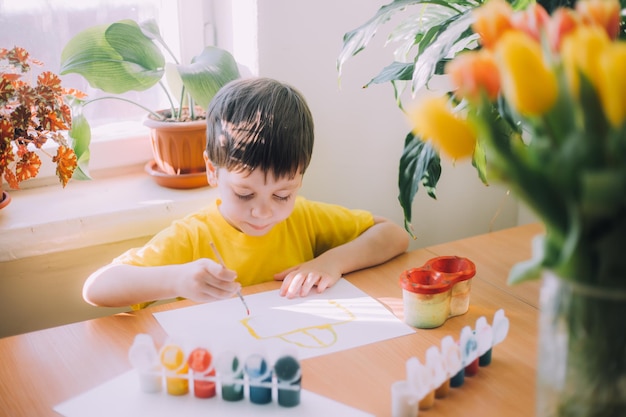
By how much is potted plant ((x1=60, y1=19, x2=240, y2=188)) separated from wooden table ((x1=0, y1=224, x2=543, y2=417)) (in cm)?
41

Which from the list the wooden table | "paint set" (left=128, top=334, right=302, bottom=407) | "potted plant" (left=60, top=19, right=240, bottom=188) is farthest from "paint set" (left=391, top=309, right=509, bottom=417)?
"potted plant" (left=60, top=19, right=240, bottom=188)

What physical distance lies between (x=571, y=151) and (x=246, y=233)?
807 millimetres

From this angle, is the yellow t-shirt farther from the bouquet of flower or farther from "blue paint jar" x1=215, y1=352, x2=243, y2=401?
the bouquet of flower

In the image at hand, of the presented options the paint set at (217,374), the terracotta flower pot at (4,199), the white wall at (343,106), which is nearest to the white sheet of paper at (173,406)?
the paint set at (217,374)

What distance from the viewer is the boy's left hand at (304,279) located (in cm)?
118

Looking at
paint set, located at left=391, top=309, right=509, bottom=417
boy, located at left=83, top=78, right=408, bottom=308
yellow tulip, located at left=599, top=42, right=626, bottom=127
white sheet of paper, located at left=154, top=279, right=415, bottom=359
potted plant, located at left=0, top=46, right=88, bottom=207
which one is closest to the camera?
yellow tulip, located at left=599, top=42, right=626, bottom=127

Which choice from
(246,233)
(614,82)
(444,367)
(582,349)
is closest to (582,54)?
(614,82)

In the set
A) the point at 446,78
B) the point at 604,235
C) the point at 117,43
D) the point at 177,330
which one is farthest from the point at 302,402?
the point at 446,78

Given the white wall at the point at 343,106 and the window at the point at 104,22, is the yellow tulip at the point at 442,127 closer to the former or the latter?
the white wall at the point at 343,106

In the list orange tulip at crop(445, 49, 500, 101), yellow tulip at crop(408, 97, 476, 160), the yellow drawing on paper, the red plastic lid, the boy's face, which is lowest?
the yellow drawing on paper

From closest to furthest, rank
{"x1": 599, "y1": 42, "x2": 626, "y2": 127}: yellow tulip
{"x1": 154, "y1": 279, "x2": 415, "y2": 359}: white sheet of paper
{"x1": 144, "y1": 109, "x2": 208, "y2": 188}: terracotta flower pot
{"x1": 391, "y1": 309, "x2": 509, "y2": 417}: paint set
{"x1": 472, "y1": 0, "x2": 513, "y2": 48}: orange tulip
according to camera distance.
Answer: {"x1": 599, "y1": 42, "x2": 626, "y2": 127}: yellow tulip < {"x1": 472, "y1": 0, "x2": 513, "y2": 48}: orange tulip < {"x1": 391, "y1": 309, "x2": 509, "y2": 417}: paint set < {"x1": 154, "y1": 279, "x2": 415, "y2": 359}: white sheet of paper < {"x1": 144, "y1": 109, "x2": 208, "y2": 188}: terracotta flower pot

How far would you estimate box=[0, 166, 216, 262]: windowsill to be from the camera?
4.50 ft

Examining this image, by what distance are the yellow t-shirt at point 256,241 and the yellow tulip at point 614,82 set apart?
0.83m

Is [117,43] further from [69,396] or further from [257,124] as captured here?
[69,396]
